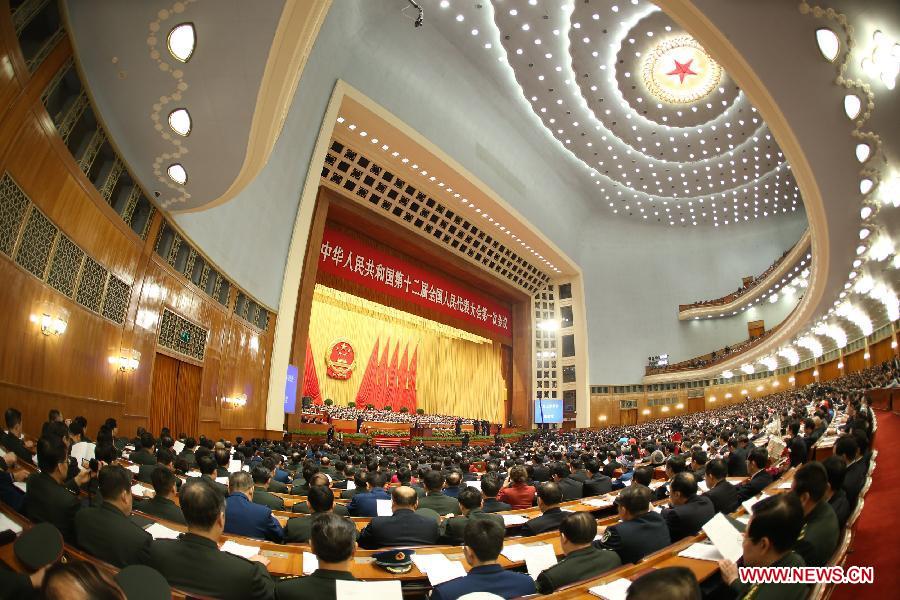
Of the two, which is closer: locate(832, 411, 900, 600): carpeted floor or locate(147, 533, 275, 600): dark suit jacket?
locate(832, 411, 900, 600): carpeted floor

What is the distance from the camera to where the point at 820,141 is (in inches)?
263

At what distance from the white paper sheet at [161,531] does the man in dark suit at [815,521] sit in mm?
2685

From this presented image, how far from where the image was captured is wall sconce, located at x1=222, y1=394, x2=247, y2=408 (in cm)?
1102

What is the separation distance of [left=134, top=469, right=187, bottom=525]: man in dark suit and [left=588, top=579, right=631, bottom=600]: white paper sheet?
2.29 metres

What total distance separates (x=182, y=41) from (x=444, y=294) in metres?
17.7

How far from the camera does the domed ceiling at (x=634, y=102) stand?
54.8 feet

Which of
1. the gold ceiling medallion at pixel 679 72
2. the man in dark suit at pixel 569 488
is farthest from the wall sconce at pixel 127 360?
the gold ceiling medallion at pixel 679 72

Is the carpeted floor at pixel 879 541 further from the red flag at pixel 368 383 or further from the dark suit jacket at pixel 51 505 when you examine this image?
the red flag at pixel 368 383

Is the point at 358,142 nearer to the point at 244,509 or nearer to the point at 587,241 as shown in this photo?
the point at 244,509

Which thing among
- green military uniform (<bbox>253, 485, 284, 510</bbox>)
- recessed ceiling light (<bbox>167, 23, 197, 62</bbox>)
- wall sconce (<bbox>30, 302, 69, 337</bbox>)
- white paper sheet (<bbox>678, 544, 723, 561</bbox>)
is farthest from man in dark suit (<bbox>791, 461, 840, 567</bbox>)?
wall sconce (<bbox>30, 302, 69, 337</bbox>)

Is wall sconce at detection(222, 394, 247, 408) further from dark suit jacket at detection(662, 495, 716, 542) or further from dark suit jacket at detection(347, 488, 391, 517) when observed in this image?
dark suit jacket at detection(662, 495, 716, 542)

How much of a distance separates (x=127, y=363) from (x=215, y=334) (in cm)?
299

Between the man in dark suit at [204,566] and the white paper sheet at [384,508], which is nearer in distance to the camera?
the man in dark suit at [204,566]

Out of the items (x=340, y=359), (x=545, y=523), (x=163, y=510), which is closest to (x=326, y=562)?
(x=163, y=510)
